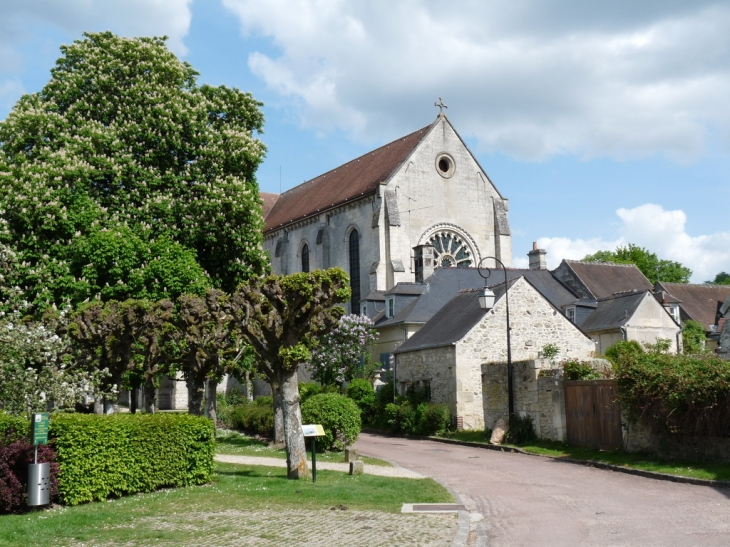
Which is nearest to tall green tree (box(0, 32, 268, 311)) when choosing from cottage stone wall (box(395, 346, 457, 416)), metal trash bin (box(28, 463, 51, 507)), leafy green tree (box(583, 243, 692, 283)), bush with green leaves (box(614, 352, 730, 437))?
cottage stone wall (box(395, 346, 457, 416))

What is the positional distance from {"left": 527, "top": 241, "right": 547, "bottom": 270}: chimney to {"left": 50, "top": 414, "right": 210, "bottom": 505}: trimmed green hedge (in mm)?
32902

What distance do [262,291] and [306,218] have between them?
34.3 m

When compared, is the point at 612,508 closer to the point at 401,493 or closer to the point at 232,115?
the point at 401,493

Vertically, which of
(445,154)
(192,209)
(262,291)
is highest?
(445,154)

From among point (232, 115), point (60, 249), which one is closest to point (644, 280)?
point (232, 115)

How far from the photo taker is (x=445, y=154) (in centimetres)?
4366

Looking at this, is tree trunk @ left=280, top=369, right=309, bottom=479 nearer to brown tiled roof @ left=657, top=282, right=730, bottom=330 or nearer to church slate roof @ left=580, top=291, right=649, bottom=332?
church slate roof @ left=580, top=291, right=649, bottom=332

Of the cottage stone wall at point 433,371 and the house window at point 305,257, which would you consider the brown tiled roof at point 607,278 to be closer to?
the cottage stone wall at point 433,371

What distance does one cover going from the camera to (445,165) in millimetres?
44000

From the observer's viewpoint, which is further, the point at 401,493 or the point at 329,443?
the point at 329,443

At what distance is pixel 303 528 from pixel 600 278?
34.8 meters

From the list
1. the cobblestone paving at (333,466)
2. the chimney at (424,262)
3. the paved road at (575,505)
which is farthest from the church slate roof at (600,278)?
the cobblestone paving at (333,466)

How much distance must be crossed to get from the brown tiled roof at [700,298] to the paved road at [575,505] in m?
29.9

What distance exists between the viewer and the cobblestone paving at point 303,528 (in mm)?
8500
